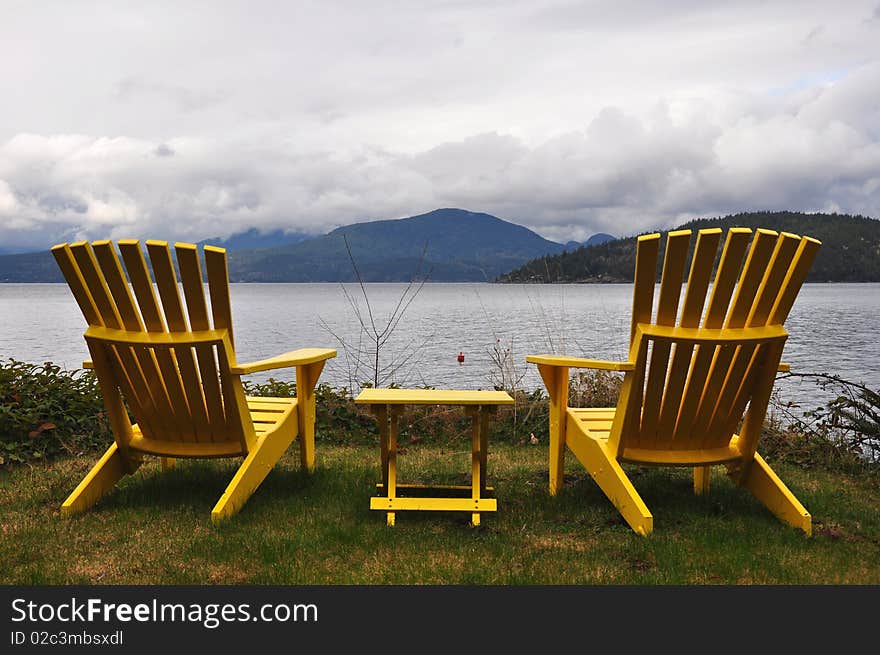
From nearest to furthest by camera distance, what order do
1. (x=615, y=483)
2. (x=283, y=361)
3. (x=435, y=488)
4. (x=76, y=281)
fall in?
1. (x=76, y=281)
2. (x=615, y=483)
3. (x=283, y=361)
4. (x=435, y=488)

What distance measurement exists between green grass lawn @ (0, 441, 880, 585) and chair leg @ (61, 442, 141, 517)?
67mm

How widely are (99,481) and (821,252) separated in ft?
253

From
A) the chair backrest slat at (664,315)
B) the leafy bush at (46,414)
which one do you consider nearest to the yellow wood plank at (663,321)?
the chair backrest slat at (664,315)

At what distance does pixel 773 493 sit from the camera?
391cm

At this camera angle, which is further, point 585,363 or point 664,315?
point 585,363

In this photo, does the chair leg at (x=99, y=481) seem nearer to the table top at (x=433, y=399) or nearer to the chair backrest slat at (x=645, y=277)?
the table top at (x=433, y=399)

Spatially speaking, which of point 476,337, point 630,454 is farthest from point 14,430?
point 476,337

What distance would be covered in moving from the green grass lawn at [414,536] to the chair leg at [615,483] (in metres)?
0.07

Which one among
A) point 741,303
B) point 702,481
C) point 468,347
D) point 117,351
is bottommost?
point 468,347

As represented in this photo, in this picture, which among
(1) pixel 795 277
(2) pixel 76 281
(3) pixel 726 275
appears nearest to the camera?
(3) pixel 726 275

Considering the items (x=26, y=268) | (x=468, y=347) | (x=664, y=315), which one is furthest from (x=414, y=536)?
(x=26, y=268)

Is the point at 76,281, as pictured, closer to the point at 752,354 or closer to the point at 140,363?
the point at 140,363

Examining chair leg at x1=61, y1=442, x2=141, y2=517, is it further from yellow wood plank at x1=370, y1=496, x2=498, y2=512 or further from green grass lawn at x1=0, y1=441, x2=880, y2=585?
yellow wood plank at x1=370, y1=496, x2=498, y2=512

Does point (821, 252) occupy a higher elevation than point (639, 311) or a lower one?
lower
